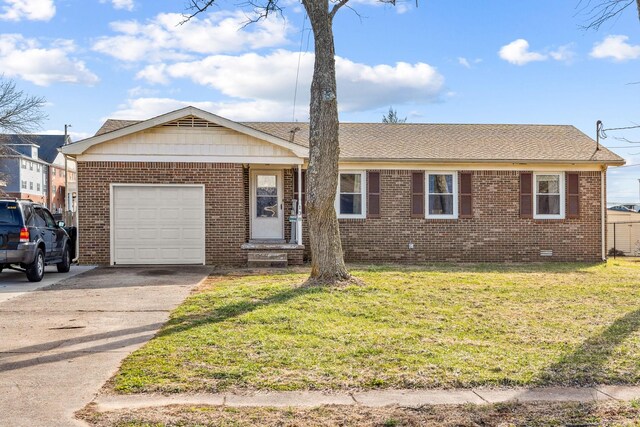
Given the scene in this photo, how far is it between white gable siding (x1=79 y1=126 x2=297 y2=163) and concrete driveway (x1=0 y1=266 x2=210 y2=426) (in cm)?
386

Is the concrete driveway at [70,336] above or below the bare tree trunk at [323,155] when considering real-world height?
below

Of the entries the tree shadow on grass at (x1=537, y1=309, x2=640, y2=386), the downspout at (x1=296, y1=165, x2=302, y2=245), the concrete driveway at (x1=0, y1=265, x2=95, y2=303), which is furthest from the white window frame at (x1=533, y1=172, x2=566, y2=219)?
the concrete driveway at (x1=0, y1=265, x2=95, y2=303)

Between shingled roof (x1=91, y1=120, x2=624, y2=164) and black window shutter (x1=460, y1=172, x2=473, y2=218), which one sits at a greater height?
shingled roof (x1=91, y1=120, x2=624, y2=164)

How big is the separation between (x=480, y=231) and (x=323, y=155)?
8688 millimetres

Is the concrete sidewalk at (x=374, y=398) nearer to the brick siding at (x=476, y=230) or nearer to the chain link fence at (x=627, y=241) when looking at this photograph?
the brick siding at (x=476, y=230)

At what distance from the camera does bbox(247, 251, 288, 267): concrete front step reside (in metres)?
16.3

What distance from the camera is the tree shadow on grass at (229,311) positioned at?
809 cm

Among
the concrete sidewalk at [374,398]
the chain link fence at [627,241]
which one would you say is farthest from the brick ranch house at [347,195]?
the concrete sidewalk at [374,398]

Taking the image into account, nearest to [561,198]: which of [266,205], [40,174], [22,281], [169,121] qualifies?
[266,205]

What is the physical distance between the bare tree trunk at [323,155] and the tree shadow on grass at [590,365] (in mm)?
5078

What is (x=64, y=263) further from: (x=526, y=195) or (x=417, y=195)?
(x=526, y=195)

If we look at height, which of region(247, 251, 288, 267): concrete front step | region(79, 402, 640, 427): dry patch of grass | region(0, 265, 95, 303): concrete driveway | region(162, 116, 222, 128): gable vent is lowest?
region(79, 402, 640, 427): dry patch of grass

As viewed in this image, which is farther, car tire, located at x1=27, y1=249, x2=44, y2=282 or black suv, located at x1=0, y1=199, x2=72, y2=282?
car tire, located at x1=27, y1=249, x2=44, y2=282

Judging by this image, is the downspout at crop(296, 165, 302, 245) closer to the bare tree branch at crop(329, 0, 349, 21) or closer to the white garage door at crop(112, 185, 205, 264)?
the white garage door at crop(112, 185, 205, 264)
